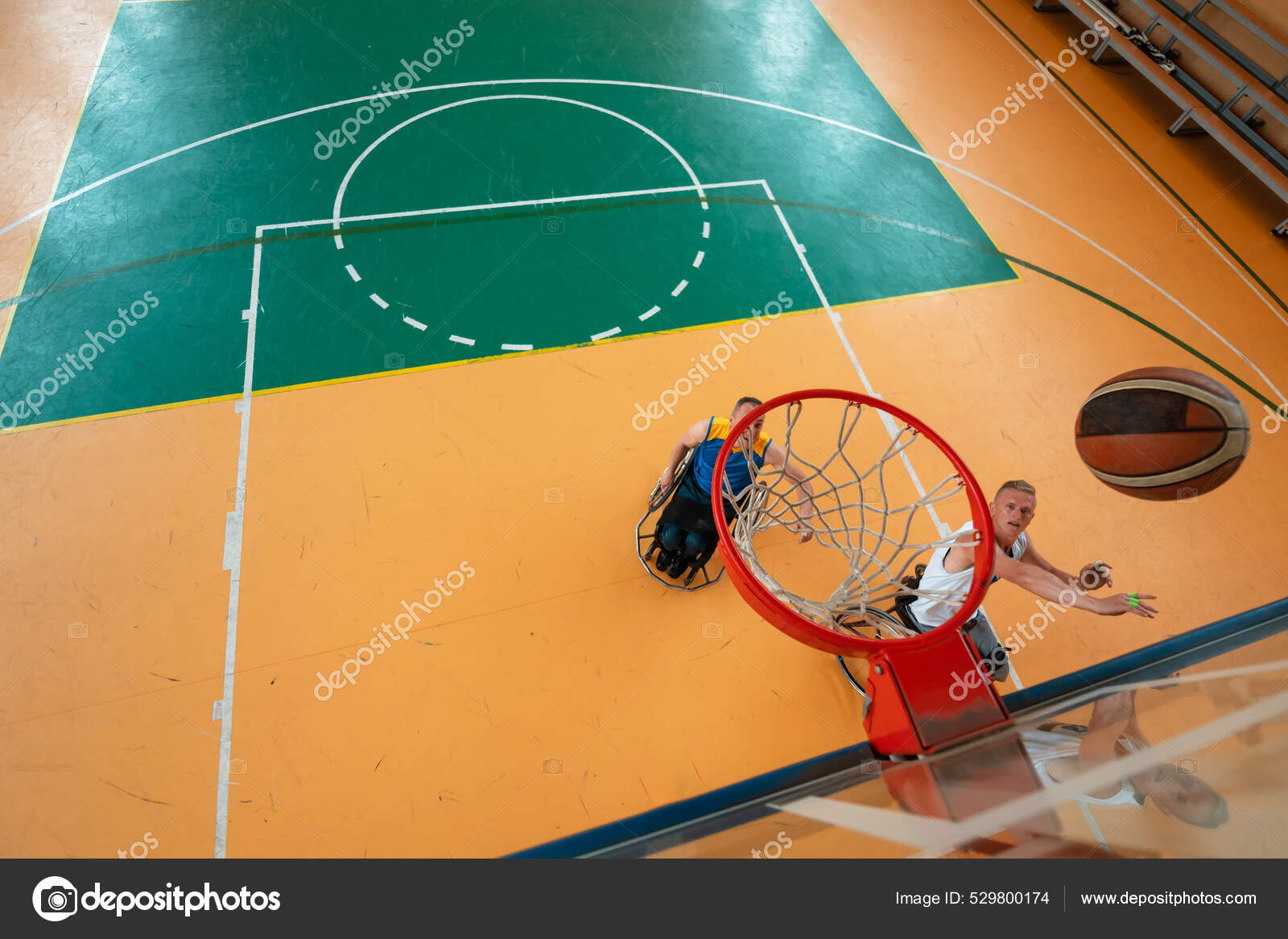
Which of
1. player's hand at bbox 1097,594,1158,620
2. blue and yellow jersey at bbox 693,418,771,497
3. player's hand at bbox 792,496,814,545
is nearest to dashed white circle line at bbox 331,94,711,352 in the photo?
blue and yellow jersey at bbox 693,418,771,497

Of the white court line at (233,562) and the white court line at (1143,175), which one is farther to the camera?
the white court line at (1143,175)

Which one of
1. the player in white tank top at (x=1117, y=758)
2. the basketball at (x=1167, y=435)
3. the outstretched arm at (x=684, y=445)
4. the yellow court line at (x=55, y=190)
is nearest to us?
the player in white tank top at (x=1117, y=758)

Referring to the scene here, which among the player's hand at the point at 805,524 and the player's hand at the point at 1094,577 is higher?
the player's hand at the point at 1094,577

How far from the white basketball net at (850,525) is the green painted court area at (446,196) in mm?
1768

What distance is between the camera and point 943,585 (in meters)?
4.13

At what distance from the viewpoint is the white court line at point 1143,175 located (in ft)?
23.3

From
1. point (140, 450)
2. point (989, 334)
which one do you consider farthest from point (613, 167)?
point (140, 450)

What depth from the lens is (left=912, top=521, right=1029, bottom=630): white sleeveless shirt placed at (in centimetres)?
402

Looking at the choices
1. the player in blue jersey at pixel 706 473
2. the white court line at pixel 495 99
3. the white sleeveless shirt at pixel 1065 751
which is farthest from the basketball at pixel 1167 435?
the white court line at pixel 495 99
